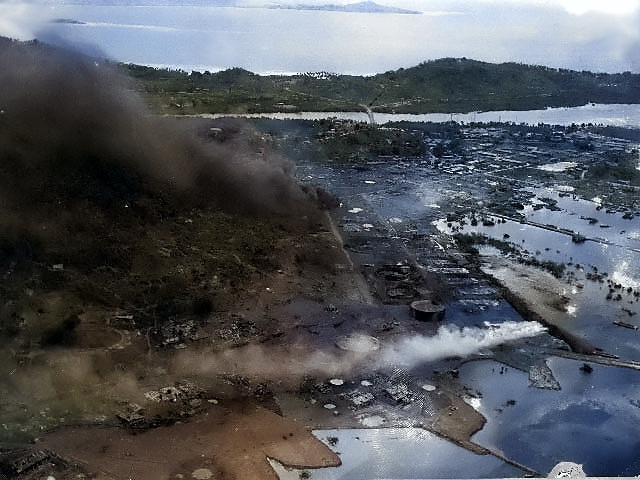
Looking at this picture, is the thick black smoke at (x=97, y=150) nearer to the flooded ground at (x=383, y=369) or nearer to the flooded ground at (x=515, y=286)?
the flooded ground at (x=383, y=369)

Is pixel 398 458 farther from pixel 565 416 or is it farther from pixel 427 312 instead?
pixel 427 312

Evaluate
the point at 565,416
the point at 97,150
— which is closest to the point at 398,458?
the point at 565,416

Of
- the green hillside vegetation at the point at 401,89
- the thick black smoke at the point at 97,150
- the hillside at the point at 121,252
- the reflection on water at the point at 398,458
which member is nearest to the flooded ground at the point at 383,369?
the reflection on water at the point at 398,458

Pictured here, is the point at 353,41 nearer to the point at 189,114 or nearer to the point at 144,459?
the point at 189,114

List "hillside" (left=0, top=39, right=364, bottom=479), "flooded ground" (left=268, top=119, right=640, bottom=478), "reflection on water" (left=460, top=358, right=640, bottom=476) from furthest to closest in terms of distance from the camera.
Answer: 1. "hillside" (left=0, top=39, right=364, bottom=479)
2. "flooded ground" (left=268, top=119, right=640, bottom=478)
3. "reflection on water" (left=460, top=358, right=640, bottom=476)

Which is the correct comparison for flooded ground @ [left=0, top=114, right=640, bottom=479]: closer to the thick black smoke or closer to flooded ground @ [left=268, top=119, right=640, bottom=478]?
flooded ground @ [left=268, top=119, right=640, bottom=478]

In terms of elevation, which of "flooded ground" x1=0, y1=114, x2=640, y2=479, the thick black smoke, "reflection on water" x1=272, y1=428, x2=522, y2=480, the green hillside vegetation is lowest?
"reflection on water" x1=272, y1=428, x2=522, y2=480

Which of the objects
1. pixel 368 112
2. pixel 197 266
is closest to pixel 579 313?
pixel 197 266

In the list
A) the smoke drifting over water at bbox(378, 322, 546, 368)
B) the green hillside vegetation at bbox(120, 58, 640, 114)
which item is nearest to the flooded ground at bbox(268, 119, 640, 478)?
the smoke drifting over water at bbox(378, 322, 546, 368)
